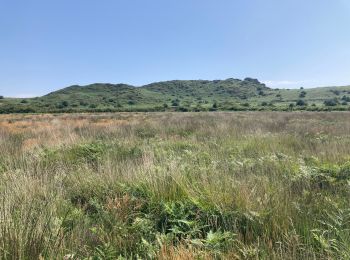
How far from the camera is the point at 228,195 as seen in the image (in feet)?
13.6

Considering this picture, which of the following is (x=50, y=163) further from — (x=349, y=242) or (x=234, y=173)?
(x=349, y=242)

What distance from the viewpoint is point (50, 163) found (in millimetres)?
7512

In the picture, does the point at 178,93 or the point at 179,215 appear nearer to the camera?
the point at 179,215

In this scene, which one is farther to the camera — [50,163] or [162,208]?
[50,163]

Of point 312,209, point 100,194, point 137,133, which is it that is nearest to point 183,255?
point 312,209

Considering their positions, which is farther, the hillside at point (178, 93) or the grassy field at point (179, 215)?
the hillside at point (178, 93)

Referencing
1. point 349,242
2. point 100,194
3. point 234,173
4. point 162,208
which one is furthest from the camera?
point 234,173

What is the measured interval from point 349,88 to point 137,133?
11516 centimetres

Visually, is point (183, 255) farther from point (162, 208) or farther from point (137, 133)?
point (137, 133)

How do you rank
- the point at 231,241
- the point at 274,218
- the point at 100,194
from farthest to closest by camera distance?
1. the point at 100,194
2. the point at 274,218
3. the point at 231,241

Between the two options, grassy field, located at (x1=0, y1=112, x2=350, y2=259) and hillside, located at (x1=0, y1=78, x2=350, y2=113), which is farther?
hillside, located at (x1=0, y1=78, x2=350, y2=113)

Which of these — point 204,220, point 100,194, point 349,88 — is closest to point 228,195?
point 204,220

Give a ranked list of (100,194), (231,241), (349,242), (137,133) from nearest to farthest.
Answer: (349,242), (231,241), (100,194), (137,133)

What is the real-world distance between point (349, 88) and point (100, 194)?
12313 centimetres
